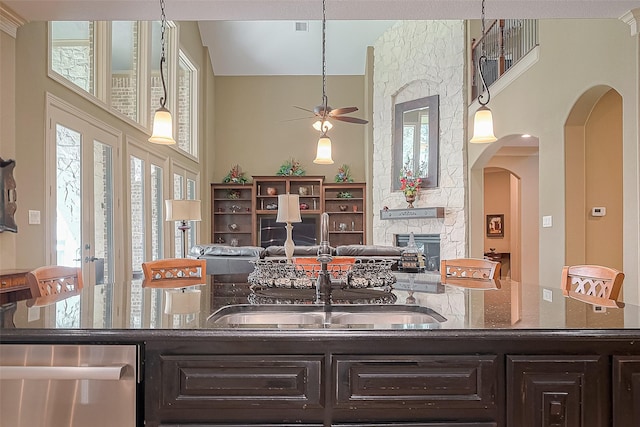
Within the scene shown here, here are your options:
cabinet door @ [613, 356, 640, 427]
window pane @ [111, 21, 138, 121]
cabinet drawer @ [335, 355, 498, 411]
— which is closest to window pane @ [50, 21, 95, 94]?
window pane @ [111, 21, 138, 121]

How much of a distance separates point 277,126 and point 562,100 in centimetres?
645

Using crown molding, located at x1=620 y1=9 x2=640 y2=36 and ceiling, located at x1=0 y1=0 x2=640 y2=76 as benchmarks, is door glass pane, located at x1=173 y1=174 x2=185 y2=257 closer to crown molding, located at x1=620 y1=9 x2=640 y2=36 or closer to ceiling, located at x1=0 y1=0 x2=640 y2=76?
ceiling, located at x1=0 y1=0 x2=640 y2=76

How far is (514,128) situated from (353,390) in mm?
5134

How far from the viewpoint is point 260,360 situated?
1.21 meters

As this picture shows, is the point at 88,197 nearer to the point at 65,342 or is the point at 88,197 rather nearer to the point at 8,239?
the point at 8,239

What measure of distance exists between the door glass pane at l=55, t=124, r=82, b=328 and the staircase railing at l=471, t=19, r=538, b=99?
14.8 feet

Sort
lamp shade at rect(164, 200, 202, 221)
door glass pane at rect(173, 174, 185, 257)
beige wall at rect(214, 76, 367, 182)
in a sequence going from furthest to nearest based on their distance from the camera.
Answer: beige wall at rect(214, 76, 367, 182)
door glass pane at rect(173, 174, 185, 257)
lamp shade at rect(164, 200, 202, 221)

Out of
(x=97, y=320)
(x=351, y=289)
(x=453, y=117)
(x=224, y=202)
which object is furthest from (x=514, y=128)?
(x=224, y=202)

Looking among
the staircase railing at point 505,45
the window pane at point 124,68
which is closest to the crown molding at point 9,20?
the window pane at point 124,68

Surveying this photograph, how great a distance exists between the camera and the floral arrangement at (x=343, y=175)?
9523 millimetres

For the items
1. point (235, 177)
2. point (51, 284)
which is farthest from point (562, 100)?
point (235, 177)

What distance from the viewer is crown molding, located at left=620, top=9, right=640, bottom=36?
9.60 ft

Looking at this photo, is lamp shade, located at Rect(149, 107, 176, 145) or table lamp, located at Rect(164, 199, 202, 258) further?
table lamp, located at Rect(164, 199, 202, 258)

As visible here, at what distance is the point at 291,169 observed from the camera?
959 centimetres
